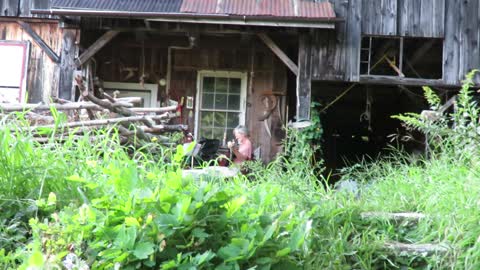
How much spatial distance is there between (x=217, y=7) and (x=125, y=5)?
158 centimetres

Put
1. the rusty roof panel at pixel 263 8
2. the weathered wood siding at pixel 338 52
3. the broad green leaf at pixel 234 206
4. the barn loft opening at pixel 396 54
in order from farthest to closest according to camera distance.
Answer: the barn loft opening at pixel 396 54 → the weathered wood siding at pixel 338 52 → the rusty roof panel at pixel 263 8 → the broad green leaf at pixel 234 206

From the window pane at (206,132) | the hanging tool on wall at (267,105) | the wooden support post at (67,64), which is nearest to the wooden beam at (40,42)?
the wooden support post at (67,64)

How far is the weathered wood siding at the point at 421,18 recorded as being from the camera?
981 centimetres

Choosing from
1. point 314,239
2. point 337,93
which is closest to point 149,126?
point 314,239

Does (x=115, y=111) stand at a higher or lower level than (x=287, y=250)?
higher

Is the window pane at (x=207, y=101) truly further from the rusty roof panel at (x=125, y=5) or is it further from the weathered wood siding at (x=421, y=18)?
the weathered wood siding at (x=421, y=18)

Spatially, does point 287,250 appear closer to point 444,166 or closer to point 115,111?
point 444,166

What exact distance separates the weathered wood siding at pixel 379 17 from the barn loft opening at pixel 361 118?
4.51 feet

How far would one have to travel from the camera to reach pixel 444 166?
15.5 feet

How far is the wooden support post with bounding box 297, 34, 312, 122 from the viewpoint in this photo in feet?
31.6

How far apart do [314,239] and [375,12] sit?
7357 millimetres

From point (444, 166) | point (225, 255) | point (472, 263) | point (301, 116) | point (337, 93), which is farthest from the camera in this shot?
point (337, 93)

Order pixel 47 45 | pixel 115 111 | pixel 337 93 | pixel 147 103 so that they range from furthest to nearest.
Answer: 1. pixel 337 93
2. pixel 147 103
3. pixel 47 45
4. pixel 115 111

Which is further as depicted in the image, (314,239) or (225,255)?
(314,239)
